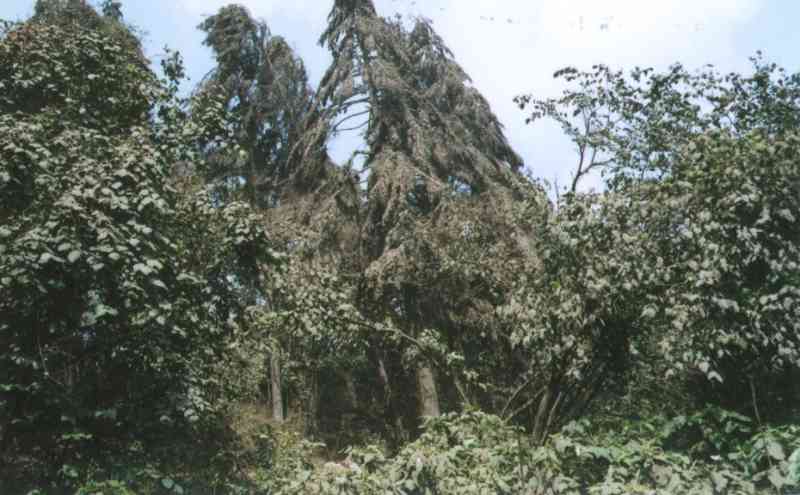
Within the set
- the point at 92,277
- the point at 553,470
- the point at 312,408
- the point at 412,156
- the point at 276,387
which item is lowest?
the point at 553,470

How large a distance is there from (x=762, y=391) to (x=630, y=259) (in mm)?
2262

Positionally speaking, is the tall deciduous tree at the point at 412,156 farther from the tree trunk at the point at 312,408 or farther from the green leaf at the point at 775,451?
the green leaf at the point at 775,451

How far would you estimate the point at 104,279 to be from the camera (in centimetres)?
587

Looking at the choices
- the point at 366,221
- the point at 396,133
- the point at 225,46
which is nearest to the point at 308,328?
the point at 366,221

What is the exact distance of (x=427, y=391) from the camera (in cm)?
1482

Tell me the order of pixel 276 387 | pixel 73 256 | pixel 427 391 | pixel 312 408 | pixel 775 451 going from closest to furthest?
pixel 775 451
pixel 73 256
pixel 427 391
pixel 276 387
pixel 312 408

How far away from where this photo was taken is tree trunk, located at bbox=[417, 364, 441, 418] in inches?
575

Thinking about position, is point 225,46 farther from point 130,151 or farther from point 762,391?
point 762,391

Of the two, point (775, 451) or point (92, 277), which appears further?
point (92, 277)

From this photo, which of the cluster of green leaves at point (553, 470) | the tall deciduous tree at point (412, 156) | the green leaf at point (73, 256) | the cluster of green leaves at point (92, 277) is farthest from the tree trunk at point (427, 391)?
the green leaf at point (73, 256)

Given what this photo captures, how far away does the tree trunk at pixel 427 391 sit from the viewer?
14.6 metres

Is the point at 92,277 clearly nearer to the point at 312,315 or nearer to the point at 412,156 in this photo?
the point at 312,315

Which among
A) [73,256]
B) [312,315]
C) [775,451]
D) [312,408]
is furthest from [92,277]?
[312,408]

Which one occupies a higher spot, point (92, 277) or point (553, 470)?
point (92, 277)
